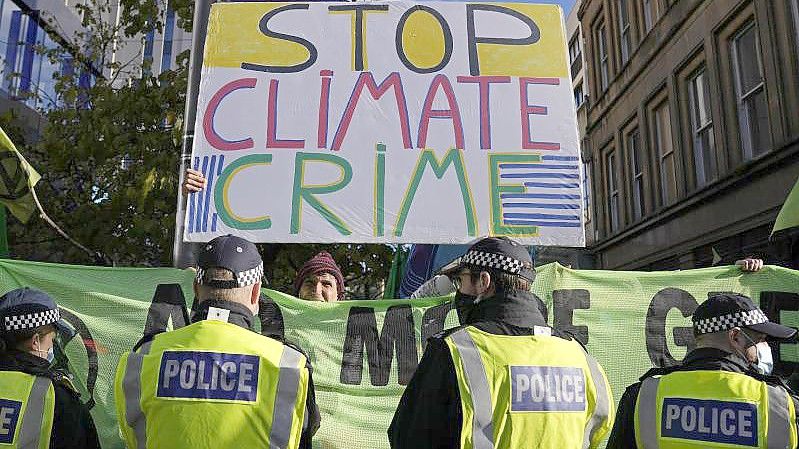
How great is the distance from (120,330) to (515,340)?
2.43m

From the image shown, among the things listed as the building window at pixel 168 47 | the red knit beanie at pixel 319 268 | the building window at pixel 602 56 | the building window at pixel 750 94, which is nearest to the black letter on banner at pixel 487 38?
the red knit beanie at pixel 319 268

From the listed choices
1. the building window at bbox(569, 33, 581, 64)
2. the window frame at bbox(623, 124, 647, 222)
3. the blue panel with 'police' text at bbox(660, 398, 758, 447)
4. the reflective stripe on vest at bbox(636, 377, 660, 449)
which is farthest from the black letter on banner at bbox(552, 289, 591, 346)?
the building window at bbox(569, 33, 581, 64)

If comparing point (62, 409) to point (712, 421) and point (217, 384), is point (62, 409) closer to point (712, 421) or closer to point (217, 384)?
point (217, 384)

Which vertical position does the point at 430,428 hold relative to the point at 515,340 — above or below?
below

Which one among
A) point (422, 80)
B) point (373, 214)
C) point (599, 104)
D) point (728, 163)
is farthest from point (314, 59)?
point (599, 104)

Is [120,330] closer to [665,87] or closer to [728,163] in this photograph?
[728,163]

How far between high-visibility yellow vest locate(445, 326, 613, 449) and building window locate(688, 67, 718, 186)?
12.5 metres

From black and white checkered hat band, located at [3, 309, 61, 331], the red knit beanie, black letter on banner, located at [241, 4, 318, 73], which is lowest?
black and white checkered hat band, located at [3, 309, 61, 331]

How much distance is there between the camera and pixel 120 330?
3875mm

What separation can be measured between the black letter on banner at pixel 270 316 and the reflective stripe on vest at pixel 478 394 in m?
1.78

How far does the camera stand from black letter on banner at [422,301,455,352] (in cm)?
398

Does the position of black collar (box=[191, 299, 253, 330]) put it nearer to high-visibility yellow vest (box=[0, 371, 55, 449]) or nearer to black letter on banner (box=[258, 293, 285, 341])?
high-visibility yellow vest (box=[0, 371, 55, 449])

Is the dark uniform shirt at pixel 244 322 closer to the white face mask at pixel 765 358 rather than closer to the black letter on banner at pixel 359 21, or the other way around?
the black letter on banner at pixel 359 21

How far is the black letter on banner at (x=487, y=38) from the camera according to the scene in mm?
4305
